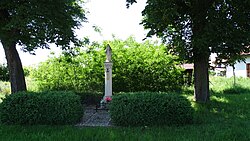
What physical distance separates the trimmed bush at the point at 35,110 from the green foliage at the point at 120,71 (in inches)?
333

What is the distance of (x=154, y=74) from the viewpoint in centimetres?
1658

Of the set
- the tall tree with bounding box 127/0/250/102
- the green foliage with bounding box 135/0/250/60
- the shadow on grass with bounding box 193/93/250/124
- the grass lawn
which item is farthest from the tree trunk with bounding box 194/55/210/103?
the grass lawn

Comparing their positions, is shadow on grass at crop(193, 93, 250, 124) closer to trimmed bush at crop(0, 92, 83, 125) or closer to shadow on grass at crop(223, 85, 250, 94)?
trimmed bush at crop(0, 92, 83, 125)

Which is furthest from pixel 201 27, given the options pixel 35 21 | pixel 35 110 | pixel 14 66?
pixel 14 66

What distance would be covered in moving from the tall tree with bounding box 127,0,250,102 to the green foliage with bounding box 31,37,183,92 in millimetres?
5123

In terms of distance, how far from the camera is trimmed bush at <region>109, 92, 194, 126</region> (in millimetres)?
7422

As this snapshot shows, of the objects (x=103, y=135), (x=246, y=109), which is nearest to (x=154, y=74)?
(x=246, y=109)

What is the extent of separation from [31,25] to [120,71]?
742 cm

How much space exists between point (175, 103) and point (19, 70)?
6.80 meters

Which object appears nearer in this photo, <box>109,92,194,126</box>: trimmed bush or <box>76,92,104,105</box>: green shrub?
<box>109,92,194,126</box>: trimmed bush

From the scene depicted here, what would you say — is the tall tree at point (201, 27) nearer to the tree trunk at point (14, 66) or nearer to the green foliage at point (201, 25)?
the green foliage at point (201, 25)

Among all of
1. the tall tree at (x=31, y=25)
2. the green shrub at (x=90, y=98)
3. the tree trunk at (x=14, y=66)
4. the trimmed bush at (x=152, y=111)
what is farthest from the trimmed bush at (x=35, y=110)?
the green shrub at (x=90, y=98)

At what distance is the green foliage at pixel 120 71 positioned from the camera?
16.3 m

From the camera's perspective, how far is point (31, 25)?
980 cm
